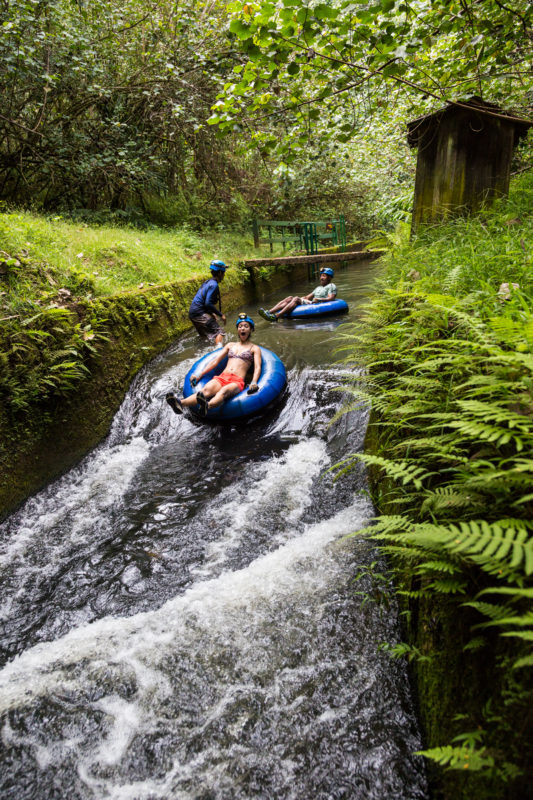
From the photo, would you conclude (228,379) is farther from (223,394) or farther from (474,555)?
(474,555)

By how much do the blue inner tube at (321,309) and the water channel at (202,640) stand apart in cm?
483

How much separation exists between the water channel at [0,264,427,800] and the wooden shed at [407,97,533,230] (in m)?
3.80

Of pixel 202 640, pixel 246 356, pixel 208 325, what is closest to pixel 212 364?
pixel 246 356

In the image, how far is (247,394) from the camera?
5.13m

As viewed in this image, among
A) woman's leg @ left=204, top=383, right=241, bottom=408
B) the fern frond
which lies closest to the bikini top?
woman's leg @ left=204, top=383, right=241, bottom=408

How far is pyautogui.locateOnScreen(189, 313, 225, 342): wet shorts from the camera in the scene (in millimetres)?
7414

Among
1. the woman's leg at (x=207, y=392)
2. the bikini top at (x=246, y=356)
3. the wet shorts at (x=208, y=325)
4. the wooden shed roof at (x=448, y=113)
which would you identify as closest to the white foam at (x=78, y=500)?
the woman's leg at (x=207, y=392)

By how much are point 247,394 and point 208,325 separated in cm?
280

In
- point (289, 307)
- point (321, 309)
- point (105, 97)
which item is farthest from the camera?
point (105, 97)

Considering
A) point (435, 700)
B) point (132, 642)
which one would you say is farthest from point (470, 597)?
point (132, 642)

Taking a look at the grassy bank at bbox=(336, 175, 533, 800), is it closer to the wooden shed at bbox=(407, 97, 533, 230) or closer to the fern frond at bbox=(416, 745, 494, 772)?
the fern frond at bbox=(416, 745, 494, 772)

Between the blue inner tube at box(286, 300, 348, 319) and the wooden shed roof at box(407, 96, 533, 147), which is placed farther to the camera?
the blue inner tube at box(286, 300, 348, 319)

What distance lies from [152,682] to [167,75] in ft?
44.2

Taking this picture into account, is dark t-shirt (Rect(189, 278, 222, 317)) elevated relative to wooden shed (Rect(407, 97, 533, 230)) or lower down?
lower down
